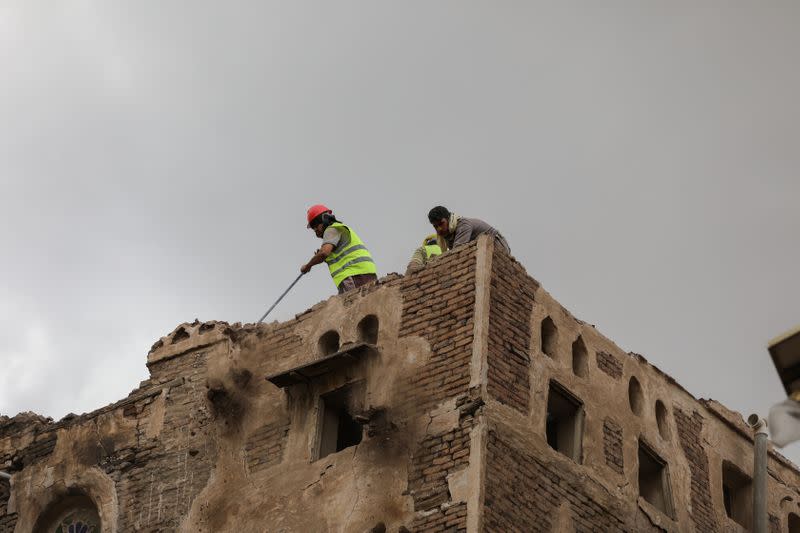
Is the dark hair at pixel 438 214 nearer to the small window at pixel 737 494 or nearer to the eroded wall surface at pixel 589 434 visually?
the eroded wall surface at pixel 589 434

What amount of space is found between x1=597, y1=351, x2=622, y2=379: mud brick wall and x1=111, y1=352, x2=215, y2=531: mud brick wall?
510 cm

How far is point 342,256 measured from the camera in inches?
888

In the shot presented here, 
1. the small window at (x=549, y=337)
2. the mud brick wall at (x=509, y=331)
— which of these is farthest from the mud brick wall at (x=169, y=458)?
the small window at (x=549, y=337)

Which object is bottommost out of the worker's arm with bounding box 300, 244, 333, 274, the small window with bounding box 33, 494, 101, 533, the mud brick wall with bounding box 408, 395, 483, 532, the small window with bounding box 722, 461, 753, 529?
the mud brick wall with bounding box 408, 395, 483, 532

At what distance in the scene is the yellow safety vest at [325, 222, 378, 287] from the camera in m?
22.4

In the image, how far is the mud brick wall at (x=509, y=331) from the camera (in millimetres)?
19625

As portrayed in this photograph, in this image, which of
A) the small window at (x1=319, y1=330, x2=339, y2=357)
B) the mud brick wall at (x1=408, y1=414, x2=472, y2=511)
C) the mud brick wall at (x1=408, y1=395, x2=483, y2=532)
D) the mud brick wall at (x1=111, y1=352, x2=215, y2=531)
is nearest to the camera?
the mud brick wall at (x1=408, y1=395, x2=483, y2=532)

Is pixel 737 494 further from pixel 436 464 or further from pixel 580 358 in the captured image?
pixel 436 464

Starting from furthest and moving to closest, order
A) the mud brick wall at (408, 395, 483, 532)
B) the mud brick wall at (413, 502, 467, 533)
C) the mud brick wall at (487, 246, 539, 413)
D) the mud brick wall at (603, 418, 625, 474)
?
1. the mud brick wall at (603, 418, 625, 474)
2. the mud brick wall at (487, 246, 539, 413)
3. the mud brick wall at (408, 395, 483, 532)
4. the mud brick wall at (413, 502, 467, 533)

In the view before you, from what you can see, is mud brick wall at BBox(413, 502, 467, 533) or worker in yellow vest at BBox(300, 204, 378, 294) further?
worker in yellow vest at BBox(300, 204, 378, 294)

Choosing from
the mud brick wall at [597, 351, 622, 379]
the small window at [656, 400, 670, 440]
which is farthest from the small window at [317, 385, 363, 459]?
the small window at [656, 400, 670, 440]

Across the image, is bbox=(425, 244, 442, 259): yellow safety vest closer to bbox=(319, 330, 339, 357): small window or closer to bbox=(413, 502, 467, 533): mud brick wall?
bbox=(319, 330, 339, 357): small window

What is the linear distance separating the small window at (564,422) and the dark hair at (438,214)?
8.87 feet

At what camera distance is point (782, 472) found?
24484mm
